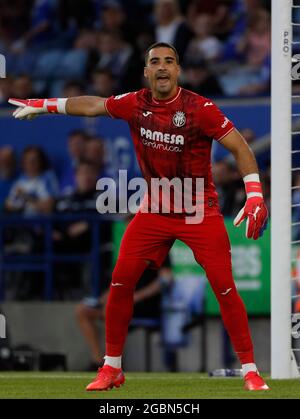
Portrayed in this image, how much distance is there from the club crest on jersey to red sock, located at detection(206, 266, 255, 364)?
95cm

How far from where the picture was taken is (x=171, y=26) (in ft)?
55.5

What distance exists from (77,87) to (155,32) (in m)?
1.31

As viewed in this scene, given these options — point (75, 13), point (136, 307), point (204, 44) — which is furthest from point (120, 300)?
point (75, 13)

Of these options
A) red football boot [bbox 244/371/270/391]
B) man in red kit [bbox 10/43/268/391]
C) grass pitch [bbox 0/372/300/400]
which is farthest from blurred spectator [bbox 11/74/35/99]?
red football boot [bbox 244/371/270/391]

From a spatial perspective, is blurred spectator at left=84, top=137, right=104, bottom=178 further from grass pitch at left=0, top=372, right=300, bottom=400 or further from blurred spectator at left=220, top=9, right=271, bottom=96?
grass pitch at left=0, top=372, right=300, bottom=400

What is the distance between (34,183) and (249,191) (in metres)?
8.26

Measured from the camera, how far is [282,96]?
30.8 ft

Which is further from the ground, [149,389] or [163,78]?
[163,78]

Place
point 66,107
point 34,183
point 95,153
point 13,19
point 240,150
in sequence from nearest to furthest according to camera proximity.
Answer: point 240,150
point 66,107
point 95,153
point 34,183
point 13,19

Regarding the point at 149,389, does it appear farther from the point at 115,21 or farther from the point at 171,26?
the point at 115,21

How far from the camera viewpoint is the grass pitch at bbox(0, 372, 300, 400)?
7.64 m

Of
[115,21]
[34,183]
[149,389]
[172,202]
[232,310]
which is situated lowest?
[149,389]

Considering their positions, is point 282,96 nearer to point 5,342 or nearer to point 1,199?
point 5,342
